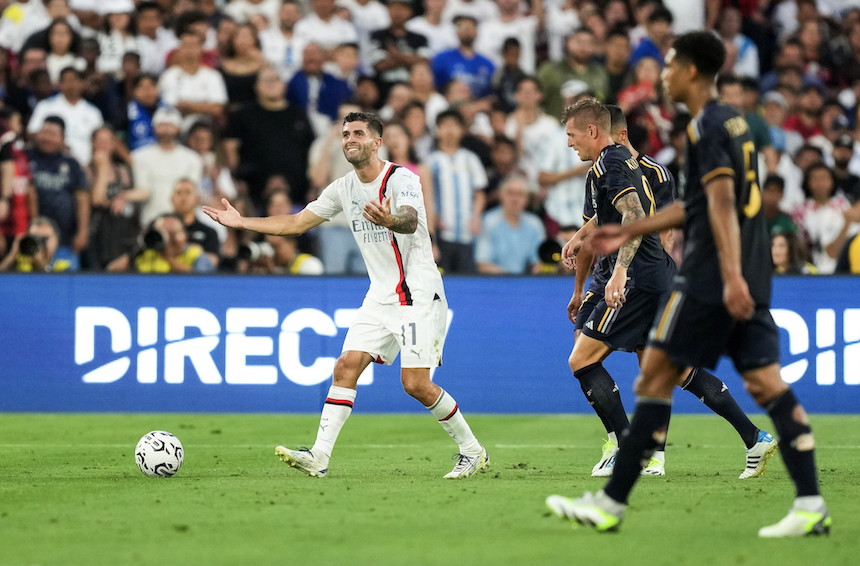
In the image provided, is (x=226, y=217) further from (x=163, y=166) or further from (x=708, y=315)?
(x=163, y=166)

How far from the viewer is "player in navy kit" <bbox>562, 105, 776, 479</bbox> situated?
7996 mm

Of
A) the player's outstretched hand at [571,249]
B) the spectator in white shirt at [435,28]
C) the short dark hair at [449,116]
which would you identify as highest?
the spectator in white shirt at [435,28]

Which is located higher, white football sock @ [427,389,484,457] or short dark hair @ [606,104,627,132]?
short dark hair @ [606,104,627,132]

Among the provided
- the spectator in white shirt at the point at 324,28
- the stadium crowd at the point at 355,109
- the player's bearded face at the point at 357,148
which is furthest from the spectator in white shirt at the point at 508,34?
the player's bearded face at the point at 357,148

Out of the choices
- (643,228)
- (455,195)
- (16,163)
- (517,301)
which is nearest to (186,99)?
(16,163)

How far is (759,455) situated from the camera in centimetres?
795

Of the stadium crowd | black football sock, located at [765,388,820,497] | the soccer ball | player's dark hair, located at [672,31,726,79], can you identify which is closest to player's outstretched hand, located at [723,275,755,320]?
black football sock, located at [765,388,820,497]

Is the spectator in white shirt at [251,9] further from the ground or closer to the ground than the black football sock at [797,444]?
further from the ground

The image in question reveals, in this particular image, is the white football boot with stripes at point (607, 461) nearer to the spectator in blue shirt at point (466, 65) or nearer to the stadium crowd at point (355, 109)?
the stadium crowd at point (355, 109)

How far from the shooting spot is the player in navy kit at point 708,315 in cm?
543

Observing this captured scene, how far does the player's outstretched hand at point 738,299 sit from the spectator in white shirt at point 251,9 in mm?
12861

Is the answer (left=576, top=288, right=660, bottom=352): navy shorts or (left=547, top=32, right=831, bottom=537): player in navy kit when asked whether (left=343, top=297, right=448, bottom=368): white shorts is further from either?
(left=547, top=32, right=831, bottom=537): player in navy kit

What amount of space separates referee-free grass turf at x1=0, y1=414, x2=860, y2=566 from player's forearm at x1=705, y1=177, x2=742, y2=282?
1.24 metres

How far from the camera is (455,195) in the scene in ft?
48.6
